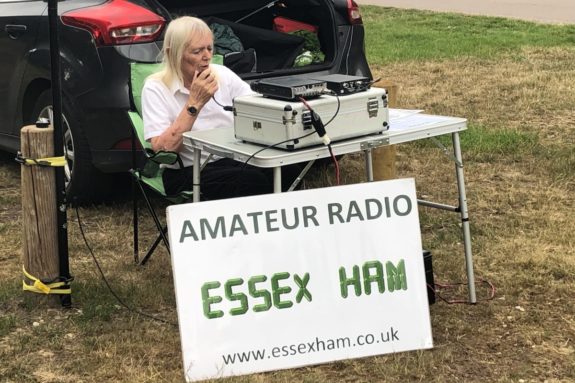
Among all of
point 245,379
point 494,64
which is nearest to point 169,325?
point 245,379

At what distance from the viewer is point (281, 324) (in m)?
3.30

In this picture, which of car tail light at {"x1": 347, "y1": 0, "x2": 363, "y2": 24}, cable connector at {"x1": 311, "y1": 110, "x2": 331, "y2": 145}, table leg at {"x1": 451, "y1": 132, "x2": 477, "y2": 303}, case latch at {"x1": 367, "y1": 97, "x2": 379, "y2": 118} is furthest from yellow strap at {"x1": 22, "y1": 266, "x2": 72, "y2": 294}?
car tail light at {"x1": 347, "y1": 0, "x2": 363, "y2": 24}

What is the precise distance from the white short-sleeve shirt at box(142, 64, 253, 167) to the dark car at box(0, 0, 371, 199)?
55cm

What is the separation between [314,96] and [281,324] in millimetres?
824

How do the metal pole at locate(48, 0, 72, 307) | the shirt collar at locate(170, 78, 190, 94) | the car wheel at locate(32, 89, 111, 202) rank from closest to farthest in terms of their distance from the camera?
the metal pole at locate(48, 0, 72, 307) → the shirt collar at locate(170, 78, 190, 94) → the car wheel at locate(32, 89, 111, 202)

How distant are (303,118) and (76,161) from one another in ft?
7.09

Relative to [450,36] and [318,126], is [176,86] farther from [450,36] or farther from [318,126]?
[450,36]

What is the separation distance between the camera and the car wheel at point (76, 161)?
196 inches

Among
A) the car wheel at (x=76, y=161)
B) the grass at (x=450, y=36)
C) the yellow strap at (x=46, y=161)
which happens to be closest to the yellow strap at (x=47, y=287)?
the yellow strap at (x=46, y=161)

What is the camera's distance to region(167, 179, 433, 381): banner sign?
3232 mm

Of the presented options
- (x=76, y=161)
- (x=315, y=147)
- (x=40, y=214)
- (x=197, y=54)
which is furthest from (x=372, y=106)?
(x=76, y=161)

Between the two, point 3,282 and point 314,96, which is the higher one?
point 314,96

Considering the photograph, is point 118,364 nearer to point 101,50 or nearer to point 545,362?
point 545,362

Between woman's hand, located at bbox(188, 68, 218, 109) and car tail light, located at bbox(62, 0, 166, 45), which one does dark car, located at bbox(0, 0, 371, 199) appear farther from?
woman's hand, located at bbox(188, 68, 218, 109)
